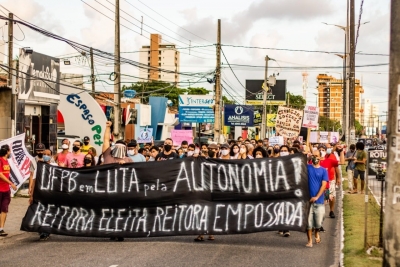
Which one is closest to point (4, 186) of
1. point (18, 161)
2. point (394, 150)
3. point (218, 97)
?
point (18, 161)

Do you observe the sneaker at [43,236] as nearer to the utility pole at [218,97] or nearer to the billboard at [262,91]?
the utility pole at [218,97]

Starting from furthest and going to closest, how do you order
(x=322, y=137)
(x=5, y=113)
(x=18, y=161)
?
(x=322, y=137), (x=5, y=113), (x=18, y=161)

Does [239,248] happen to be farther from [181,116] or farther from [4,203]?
[181,116]

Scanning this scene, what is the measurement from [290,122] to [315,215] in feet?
50.8

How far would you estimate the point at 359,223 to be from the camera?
1534cm

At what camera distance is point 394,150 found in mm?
6906

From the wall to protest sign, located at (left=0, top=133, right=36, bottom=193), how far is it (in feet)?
33.6

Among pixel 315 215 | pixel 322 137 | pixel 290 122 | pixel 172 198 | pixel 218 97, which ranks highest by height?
pixel 218 97

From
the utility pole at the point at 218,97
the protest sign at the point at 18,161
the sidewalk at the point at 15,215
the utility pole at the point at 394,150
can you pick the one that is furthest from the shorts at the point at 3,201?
the utility pole at the point at 218,97

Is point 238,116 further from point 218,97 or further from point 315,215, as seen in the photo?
point 315,215

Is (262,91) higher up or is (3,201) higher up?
(262,91)

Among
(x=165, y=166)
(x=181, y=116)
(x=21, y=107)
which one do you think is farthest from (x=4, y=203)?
(x=181, y=116)

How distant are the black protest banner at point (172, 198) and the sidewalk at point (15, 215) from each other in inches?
54.6

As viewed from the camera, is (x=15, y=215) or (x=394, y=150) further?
(x=15, y=215)
